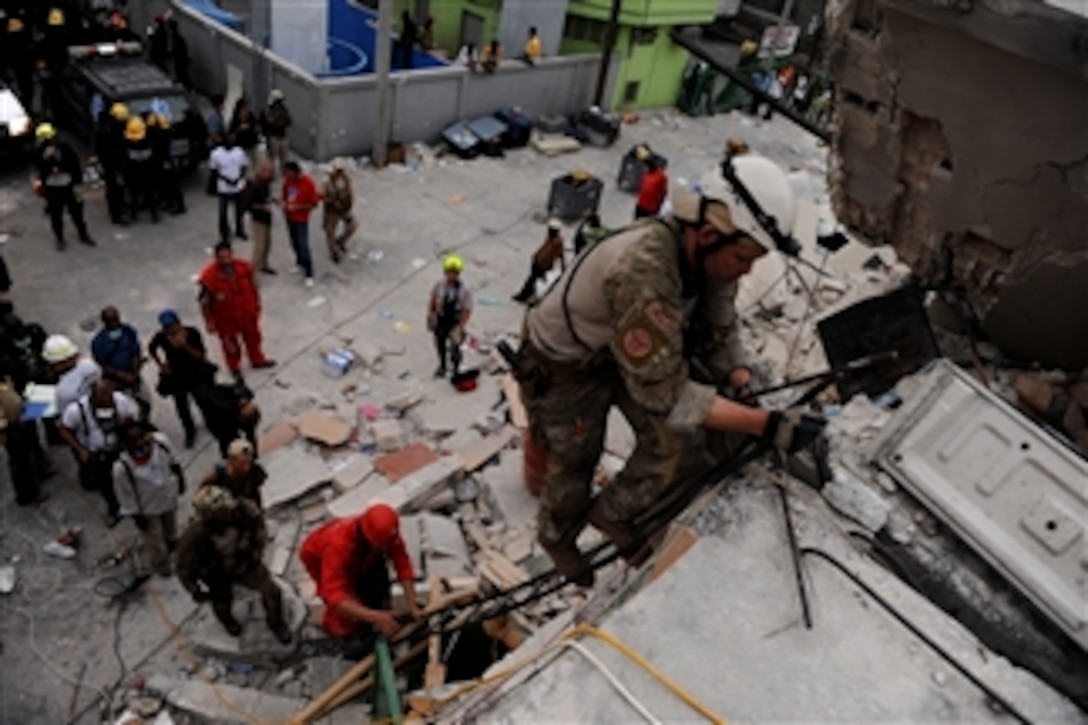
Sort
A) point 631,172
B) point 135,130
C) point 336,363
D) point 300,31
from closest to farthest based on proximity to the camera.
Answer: point 336,363, point 135,130, point 300,31, point 631,172

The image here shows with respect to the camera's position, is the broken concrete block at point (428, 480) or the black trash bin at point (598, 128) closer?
the broken concrete block at point (428, 480)

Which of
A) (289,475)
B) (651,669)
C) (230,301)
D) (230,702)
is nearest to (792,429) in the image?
(651,669)

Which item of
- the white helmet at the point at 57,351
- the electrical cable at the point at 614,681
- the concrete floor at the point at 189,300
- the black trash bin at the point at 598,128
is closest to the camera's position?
the electrical cable at the point at 614,681

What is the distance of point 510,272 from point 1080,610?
8007mm

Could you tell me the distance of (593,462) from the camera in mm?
4605

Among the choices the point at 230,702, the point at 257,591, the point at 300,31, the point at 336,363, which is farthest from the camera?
the point at 300,31

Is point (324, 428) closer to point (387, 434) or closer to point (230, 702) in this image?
point (387, 434)

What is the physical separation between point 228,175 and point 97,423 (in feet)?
15.0

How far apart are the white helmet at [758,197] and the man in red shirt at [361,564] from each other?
2368 millimetres

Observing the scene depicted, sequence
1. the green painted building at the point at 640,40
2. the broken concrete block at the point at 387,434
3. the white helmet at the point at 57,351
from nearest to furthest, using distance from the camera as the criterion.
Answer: the white helmet at the point at 57,351
the broken concrete block at the point at 387,434
the green painted building at the point at 640,40

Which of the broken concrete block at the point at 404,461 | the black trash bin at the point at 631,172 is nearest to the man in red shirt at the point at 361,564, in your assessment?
the broken concrete block at the point at 404,461

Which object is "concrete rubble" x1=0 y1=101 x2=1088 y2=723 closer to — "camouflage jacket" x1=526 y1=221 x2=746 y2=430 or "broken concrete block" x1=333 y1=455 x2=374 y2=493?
"broken concrete block" x1=333 y1=455 x2=374 y2=493

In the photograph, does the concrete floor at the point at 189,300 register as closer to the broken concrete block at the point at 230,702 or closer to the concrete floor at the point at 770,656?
the broken concrete block at the point at 230,702

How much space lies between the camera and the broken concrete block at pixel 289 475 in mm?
6801
